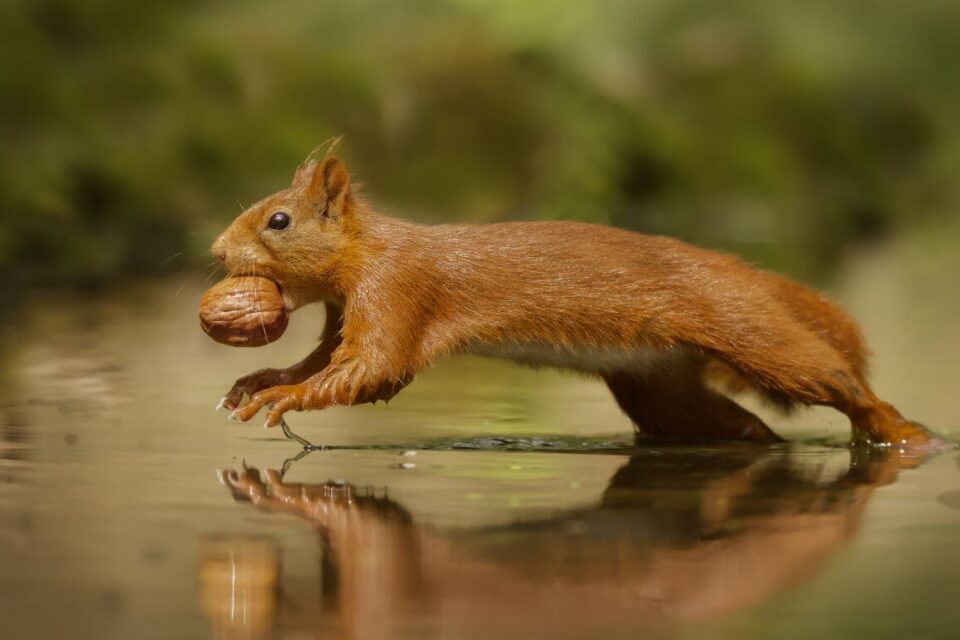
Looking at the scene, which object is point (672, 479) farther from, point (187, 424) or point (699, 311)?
point (187, 424)

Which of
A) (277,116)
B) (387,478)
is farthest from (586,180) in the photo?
(387,478)

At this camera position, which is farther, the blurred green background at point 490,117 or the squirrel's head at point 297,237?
the blurred green background at point 490,117

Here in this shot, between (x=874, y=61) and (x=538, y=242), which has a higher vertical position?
(x=874, y=61)

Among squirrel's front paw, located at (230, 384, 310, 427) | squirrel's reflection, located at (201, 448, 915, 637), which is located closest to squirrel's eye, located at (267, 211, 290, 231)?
squirrel's front paw, located at (230, 384, 310, 427)

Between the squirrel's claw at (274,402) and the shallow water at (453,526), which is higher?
the squirrel's claw at (274,402)

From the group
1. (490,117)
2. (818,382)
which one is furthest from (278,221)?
(490,117)

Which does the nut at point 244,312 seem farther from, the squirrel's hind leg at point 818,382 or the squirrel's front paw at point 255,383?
the squirrel's hind leg at point 818,382

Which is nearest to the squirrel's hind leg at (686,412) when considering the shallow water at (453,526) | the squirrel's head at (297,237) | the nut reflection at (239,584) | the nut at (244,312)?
the shallow water at (453,526)
